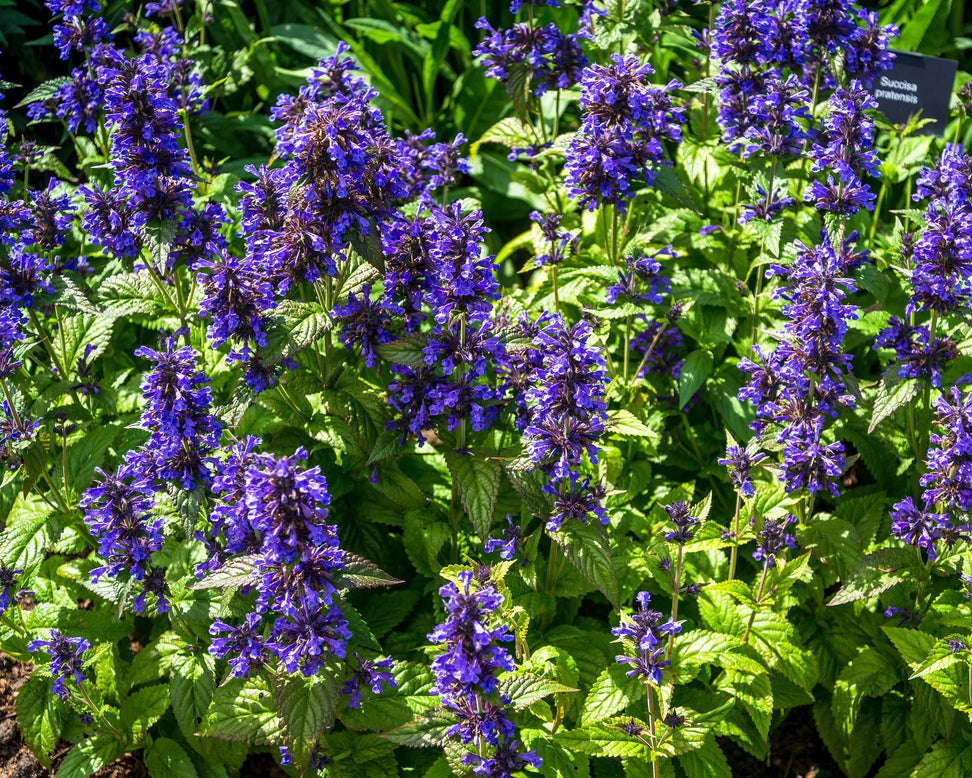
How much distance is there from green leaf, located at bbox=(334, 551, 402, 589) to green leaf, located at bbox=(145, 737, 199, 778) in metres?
1.52

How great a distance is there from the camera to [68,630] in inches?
174

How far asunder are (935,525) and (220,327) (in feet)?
10.7

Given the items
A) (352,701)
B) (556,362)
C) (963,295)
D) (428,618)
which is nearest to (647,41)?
(963,295)

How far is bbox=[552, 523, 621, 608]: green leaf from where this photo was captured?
380 cm

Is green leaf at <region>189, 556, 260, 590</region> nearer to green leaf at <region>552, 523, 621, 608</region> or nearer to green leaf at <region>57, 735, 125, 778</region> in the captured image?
green leaf at <region>552, 523, 621, 608</region>

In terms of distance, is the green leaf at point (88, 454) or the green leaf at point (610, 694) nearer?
the green leaf at point (610, 694)

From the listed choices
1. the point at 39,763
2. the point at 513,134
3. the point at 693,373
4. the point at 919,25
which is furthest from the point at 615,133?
the point at 919,25

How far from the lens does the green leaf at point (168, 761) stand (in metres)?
4.14

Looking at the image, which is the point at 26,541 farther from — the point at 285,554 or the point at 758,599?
the point at 758,599

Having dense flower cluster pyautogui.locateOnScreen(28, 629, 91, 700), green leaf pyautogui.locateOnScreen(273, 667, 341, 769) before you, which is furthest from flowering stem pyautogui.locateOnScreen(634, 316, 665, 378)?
dense flower cluster pyautogui.locateOnScreen(28, 629, 91, 700)

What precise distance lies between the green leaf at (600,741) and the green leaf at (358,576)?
1094mm

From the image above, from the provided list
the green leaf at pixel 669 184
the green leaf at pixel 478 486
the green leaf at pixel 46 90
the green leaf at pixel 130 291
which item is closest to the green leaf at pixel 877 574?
the green leaf at pixel 478 486

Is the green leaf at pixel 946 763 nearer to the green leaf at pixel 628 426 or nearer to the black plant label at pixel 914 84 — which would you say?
the green leaf at pixel 628 426

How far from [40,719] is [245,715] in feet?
3.90
